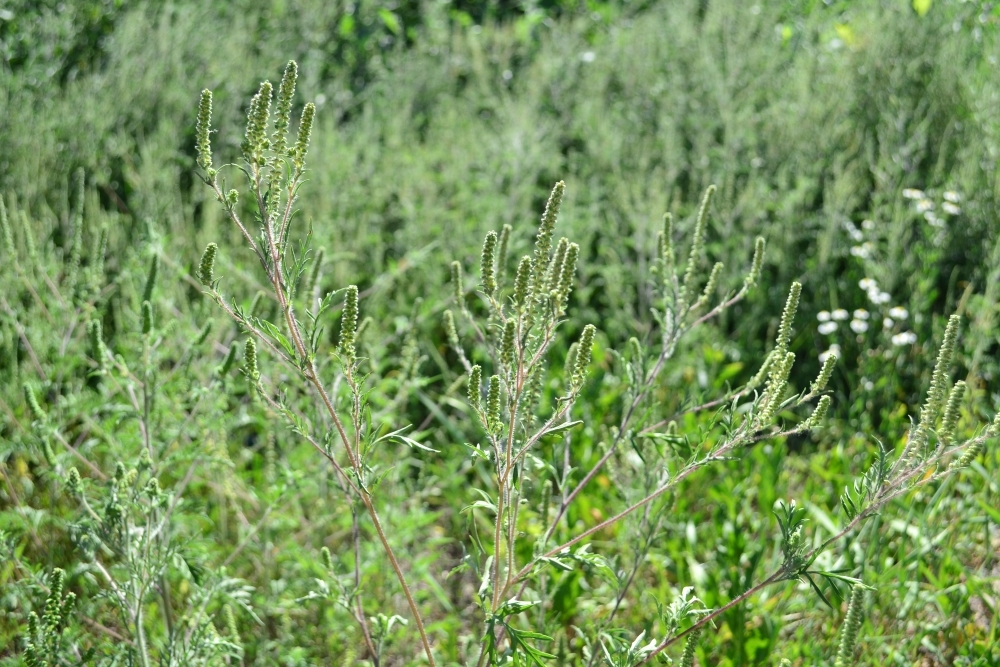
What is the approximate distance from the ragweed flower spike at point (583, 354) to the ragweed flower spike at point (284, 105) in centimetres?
59

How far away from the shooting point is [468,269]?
4.22m

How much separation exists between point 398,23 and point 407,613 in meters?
5.05

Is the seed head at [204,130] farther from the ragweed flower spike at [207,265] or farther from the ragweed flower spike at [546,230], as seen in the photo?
the ragweed flower spike at [546,230]

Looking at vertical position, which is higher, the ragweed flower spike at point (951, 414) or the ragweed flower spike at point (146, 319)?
the ragweed flower spike at point (146, 319)

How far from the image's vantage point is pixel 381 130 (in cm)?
535

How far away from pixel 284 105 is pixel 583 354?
25.3 inches

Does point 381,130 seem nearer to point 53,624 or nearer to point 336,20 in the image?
point 336,20

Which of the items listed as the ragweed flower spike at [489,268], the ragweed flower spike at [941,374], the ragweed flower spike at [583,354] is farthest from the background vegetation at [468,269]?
the ragweed flower spike at [941,374]

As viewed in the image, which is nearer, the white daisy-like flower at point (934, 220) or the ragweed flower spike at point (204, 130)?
the ragweed flower spike at point (204, 130)

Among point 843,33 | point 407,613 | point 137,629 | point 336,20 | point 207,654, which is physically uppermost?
point 336,20

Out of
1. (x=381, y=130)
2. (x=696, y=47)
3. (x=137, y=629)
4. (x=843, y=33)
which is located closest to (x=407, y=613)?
(x=137, y=629)

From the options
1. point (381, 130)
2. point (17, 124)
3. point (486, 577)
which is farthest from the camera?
point (381, 130)

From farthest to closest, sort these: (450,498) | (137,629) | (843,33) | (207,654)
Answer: (843,33) → (450,498) → (207,654) → (137,629)

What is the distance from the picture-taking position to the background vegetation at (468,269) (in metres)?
2.59
